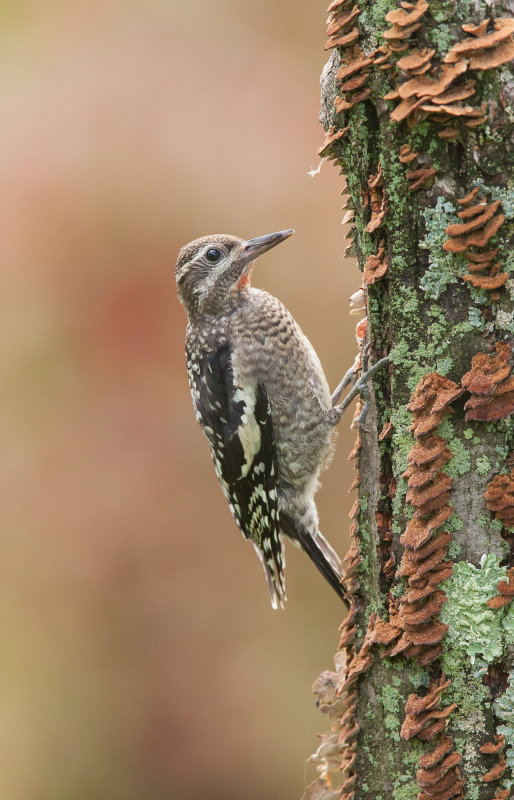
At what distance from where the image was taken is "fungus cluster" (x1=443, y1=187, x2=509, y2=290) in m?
2.17

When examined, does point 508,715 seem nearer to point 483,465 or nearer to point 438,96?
point 483,465

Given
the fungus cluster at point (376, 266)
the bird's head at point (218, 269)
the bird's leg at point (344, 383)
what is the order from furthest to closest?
the bird's head at point (218, 269) → the bird's leg at point (344, 383) → the fungus cluster at point (376, 266)

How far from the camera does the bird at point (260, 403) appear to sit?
3.77 meters

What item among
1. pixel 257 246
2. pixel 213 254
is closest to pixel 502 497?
pixel 257 246

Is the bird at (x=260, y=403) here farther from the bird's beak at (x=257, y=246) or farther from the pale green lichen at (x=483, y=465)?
the pale green lichen at (x=483, y=465)

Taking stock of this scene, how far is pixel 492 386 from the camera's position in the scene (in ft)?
7.23

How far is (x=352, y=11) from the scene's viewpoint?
2.31 metres

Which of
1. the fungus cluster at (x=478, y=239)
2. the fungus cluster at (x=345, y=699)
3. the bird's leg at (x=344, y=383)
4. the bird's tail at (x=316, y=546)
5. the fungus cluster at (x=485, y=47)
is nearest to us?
the fungus cluster at (x=485, y=47)

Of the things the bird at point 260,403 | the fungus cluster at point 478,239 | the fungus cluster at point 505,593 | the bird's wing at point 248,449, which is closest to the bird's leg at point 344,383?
the bird at point 260,403

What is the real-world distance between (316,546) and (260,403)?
68 cm

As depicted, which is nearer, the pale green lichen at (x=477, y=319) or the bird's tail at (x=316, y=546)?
the pale green lichen at (x=477, y=319)

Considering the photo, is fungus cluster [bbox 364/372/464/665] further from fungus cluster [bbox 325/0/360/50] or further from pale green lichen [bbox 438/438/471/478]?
fungus cluster [bbox 325/0/360/50]

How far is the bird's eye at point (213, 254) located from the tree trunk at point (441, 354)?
1.50 m

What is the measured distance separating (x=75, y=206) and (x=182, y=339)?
3.14 ft
